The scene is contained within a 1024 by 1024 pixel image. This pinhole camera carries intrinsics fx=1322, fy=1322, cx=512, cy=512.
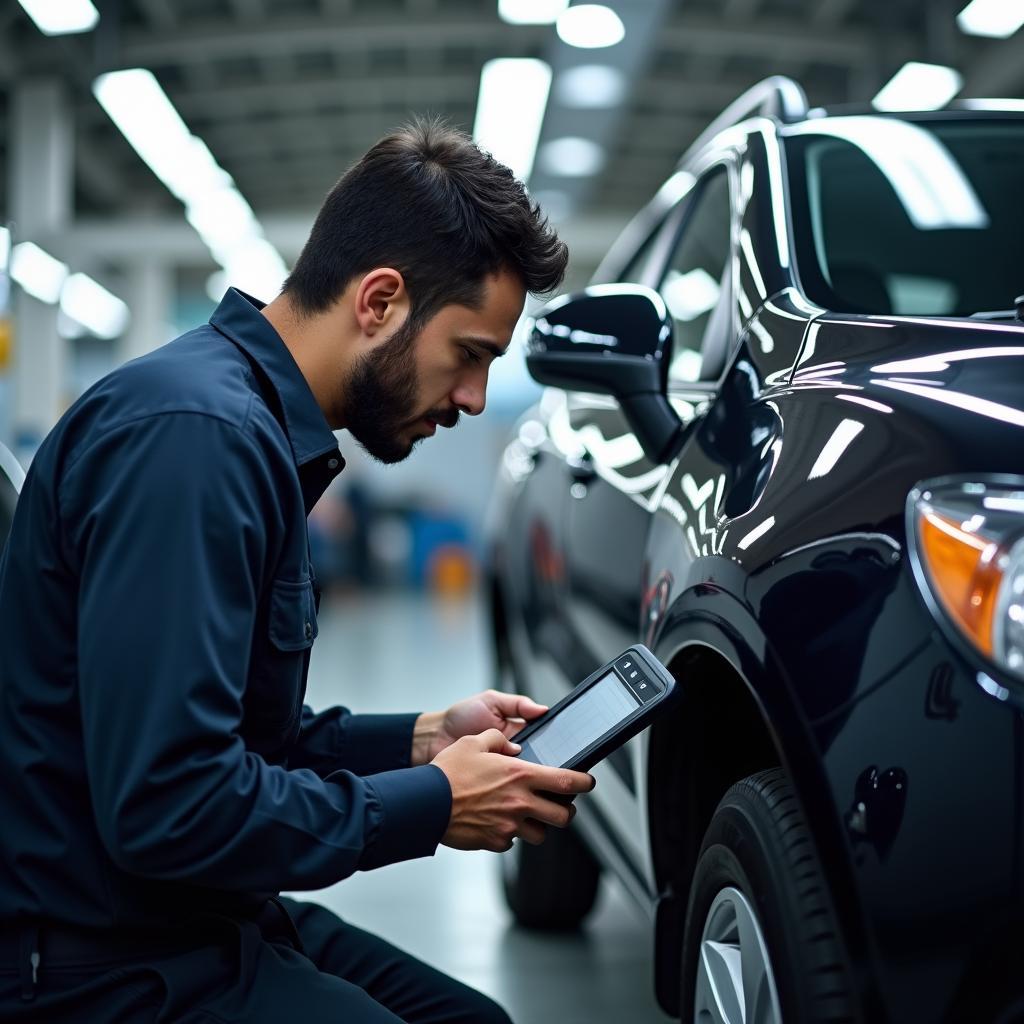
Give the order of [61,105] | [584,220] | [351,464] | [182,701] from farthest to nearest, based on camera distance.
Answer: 1. [351,464]
2. [584,220]
3. [61,105]
4. [182,701]

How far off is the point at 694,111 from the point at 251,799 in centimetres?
1318

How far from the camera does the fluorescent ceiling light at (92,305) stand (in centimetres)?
1444

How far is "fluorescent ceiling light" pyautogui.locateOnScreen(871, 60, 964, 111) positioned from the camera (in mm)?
10078

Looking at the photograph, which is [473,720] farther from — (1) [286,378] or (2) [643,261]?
(2) [643,261]

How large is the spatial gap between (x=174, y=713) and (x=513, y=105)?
10.8 meters

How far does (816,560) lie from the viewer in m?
1.18

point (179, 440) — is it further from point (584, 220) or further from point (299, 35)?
point (584, 220)

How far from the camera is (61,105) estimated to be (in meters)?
12.3

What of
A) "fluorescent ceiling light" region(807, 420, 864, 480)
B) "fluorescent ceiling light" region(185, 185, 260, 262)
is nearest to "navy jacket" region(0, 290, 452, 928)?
"fluorescent ceiling light" region(807, 420, 864, 480)

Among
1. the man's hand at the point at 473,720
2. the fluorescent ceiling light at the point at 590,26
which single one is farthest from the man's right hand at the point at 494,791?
the fluorescent ceiling light at the point at 590,26

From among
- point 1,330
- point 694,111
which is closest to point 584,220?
point 694,111

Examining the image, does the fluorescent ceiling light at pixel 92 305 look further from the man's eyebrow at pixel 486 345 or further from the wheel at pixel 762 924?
the wheel at pixel 762 924

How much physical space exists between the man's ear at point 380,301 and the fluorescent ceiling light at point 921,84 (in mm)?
9248

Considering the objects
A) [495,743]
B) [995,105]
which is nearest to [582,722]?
[495,743]
